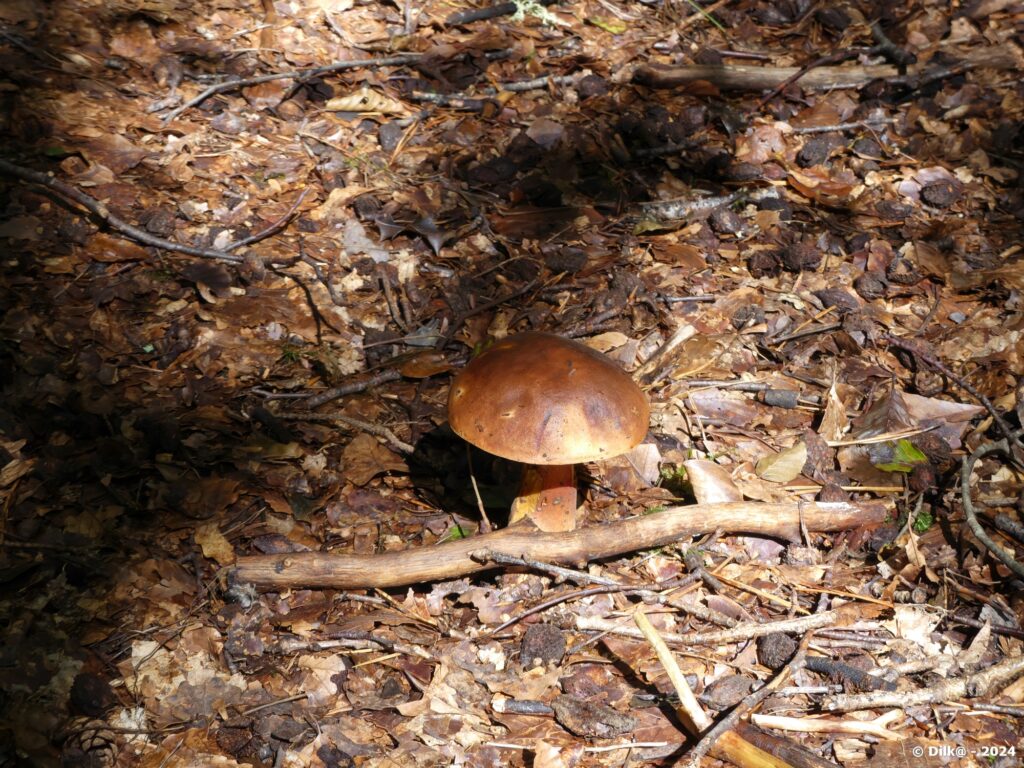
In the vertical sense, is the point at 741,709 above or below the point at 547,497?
below

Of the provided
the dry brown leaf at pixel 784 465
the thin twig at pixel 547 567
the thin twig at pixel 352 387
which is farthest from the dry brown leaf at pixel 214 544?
the dry brown leaf at pixel 784 465

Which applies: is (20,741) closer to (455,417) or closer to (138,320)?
(455,417)

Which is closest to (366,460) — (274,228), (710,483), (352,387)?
(352,387)

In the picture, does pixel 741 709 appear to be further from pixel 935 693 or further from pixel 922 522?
pixel 922 522

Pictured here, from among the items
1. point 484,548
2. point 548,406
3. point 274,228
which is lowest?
point 484,548

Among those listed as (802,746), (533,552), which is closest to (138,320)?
(533,552)

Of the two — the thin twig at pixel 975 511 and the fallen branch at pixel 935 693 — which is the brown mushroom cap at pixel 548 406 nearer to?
the fallen branch at pixel 935 693
